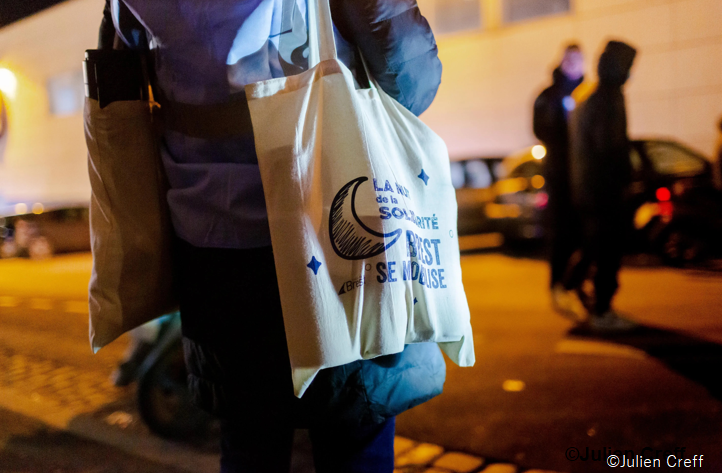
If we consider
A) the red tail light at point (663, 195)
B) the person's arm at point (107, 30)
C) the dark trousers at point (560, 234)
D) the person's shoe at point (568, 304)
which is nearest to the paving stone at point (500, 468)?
the person's arm at point (107, 30)

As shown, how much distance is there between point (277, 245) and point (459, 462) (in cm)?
185

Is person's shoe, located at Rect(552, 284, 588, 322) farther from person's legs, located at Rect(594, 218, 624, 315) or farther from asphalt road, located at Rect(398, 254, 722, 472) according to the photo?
person's legs, located at Rect(594, 218, 624, 315)

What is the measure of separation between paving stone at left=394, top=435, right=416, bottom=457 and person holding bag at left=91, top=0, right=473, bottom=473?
148 centimetres

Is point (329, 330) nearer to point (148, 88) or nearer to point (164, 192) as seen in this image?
point (164, 192)

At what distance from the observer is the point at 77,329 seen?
5406 millimetres

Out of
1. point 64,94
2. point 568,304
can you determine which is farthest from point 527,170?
point 64,94

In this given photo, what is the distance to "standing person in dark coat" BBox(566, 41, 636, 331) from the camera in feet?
12.8

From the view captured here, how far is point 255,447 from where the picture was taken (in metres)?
1.10

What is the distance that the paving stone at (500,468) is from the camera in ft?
7.42

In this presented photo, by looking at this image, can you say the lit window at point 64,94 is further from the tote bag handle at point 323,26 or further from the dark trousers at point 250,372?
the tote bag handle at point 323,26

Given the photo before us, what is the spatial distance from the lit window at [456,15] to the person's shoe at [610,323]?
10.7 m

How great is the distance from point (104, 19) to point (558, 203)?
4.16 meters

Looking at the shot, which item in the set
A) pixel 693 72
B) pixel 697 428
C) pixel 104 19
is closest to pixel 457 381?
pixel 697 428

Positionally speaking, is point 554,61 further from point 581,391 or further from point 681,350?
point 581,391
